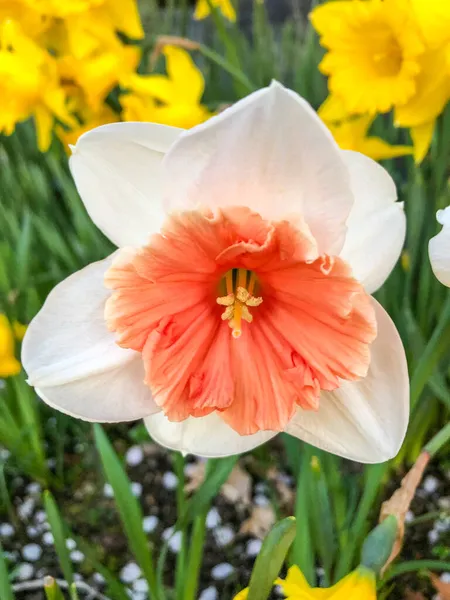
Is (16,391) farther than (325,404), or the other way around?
(16,391)

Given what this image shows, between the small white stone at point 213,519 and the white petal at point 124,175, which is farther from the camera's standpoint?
the small white stone at point 213,519

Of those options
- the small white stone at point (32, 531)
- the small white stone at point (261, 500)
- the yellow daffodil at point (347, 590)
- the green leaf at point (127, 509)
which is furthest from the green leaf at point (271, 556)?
the small white stone at point (32, 531)

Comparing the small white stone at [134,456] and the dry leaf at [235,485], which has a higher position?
the small white stone at [134,456]

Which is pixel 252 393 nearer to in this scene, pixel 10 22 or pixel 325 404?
pixel 325 404

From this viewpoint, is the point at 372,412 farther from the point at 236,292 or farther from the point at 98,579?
the point at 98,579

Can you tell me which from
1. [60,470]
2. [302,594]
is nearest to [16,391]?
[60,470]

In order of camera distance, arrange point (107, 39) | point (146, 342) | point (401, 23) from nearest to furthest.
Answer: point (146, 342)
point (401, 23)
point (107, 39)

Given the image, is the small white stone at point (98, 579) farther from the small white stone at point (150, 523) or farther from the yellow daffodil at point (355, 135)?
the yellow daffodil at point (355, 135)
